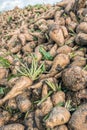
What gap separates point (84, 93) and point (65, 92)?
0.28 meters

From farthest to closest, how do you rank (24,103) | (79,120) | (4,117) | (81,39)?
(81,39) < (4,117) < (24,103) < (79,120)

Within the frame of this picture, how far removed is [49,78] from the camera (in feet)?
11.4

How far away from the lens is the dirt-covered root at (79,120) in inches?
114

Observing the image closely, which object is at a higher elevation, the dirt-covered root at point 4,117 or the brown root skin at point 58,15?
the brown root skin at point 58,15

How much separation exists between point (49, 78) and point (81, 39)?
73 centimetres

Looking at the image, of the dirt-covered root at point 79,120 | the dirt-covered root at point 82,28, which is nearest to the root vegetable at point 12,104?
the dirt-covered root at point 79,120

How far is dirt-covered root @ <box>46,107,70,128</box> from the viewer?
2.99m

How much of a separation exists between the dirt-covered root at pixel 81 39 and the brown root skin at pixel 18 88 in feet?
2.76

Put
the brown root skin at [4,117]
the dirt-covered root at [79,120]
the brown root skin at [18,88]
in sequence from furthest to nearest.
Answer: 1. the brown root skin at [18,88]
2. the brown root skin at [4,117]
3. the dirt-covered root at [79,120]

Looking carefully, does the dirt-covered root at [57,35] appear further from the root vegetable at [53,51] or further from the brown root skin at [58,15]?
the brown root skin at [58,15]

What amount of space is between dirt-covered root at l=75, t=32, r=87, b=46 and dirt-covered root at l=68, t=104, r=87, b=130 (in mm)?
1071

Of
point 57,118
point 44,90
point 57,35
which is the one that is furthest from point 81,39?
point 57,118

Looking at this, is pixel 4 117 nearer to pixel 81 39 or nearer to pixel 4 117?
pixel 4 117

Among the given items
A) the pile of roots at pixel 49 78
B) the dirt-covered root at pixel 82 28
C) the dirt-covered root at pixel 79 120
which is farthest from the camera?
the dirt-covered root at pixel 82 28
